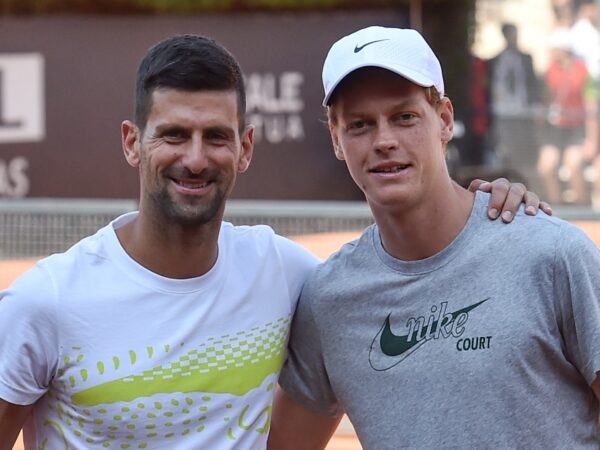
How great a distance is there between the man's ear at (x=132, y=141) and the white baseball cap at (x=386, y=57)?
1.60 ft

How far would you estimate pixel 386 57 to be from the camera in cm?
290

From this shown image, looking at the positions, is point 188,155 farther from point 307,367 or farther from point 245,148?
point 307,367

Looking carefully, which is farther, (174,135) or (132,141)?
(132,141)

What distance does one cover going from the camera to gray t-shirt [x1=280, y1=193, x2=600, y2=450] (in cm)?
274

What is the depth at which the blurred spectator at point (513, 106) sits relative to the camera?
37.4 feet

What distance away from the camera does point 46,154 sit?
451 inches

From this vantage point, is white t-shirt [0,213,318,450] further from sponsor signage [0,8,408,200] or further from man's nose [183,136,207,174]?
sponsor signage [0,8,408,200]

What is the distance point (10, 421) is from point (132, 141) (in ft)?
2.49

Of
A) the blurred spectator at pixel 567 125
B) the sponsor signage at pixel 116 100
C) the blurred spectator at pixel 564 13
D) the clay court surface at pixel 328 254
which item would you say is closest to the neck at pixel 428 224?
the clay court surface at pixel 328 254

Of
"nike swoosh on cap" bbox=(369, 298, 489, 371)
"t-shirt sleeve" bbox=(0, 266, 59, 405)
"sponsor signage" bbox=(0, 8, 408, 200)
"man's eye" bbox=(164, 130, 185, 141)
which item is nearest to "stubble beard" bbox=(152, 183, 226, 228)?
"man's eye" bbox=(164, 130, 185, 141)

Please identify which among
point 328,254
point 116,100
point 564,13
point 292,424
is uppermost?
point 564,13

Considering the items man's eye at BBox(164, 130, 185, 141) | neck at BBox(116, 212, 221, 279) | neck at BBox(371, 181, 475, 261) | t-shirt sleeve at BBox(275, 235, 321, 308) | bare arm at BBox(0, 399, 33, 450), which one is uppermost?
man's eye at BBox(164, 130, 185, 141)

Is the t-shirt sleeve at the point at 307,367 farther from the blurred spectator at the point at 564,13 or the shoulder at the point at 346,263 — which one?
the blurred spectator at the point at 564,13

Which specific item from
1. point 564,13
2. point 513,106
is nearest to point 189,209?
point 513,106
